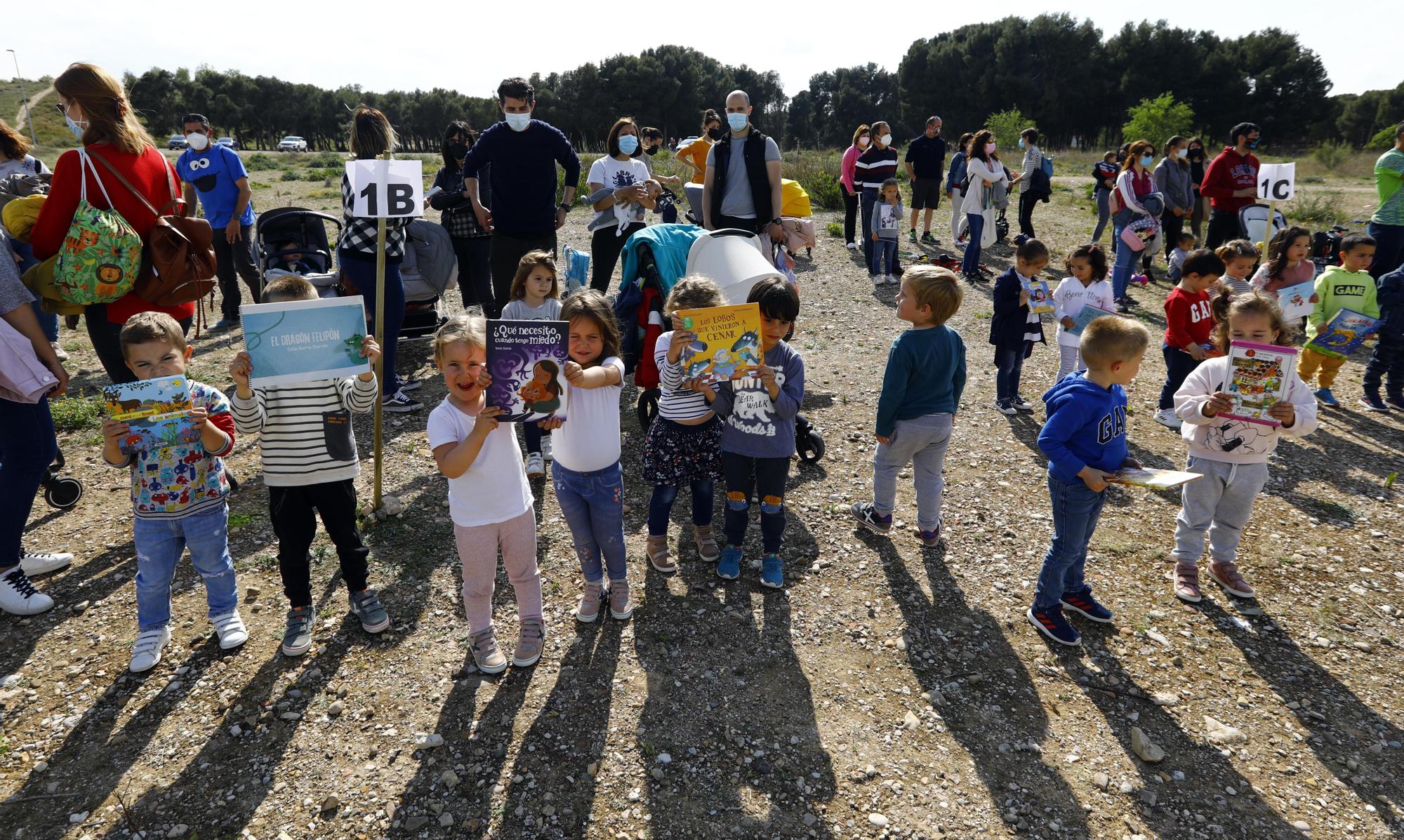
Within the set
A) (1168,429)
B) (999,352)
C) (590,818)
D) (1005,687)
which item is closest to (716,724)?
(590,818)

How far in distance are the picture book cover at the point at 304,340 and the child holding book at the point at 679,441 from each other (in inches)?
62.0

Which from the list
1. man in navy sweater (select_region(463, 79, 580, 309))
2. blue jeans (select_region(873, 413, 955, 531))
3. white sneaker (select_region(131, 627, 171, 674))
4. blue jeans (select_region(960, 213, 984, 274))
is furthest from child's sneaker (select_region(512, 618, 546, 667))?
blue jeans (select_region(960, 213, 984, 274))

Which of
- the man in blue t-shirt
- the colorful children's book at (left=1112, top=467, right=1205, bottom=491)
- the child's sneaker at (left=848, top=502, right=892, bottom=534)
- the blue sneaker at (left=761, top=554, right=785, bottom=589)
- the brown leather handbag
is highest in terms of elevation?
the man in blue t-shirt

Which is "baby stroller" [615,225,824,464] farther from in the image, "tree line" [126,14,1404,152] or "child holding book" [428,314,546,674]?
"tree line" [126,14,1404,152]

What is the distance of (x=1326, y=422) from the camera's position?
7.17 metres

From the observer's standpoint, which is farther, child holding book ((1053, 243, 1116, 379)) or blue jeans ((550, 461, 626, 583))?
child holding book ((1053, 243, 1116, 379))

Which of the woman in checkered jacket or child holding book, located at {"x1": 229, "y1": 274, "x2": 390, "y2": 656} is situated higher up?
the woman in checkered jacket

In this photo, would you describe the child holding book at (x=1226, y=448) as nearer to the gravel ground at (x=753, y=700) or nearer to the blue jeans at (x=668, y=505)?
the gravel ground at (x=753, y=700)

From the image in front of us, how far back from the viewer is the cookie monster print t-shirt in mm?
8523

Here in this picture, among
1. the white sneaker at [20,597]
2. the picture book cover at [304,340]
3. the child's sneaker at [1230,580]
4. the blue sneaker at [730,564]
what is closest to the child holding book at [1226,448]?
the child's sneaker at [1230,580]

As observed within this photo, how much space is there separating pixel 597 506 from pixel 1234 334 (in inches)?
150

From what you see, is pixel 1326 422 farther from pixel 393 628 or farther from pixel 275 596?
pixel 275 596

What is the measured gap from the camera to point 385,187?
475cm

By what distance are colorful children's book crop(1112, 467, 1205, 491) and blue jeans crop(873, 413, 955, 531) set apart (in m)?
1.04
